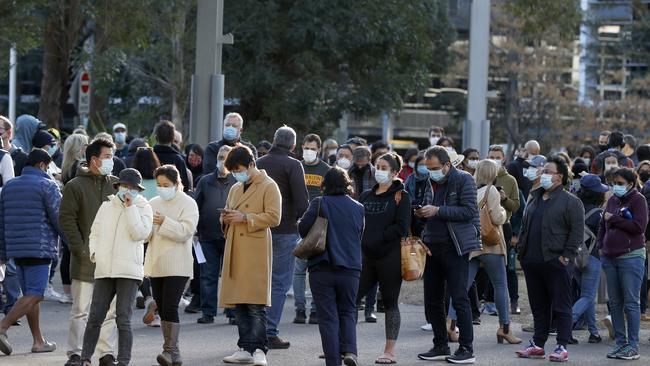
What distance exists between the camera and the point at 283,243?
43.7 ft

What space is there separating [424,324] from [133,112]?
83.9ft

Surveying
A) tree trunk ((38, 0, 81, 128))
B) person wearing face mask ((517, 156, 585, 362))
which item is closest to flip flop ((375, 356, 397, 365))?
person wearing face mask ((517, 156, 585, 362))

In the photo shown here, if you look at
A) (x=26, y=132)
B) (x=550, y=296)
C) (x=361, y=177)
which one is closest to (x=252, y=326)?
(x=550, y=296)

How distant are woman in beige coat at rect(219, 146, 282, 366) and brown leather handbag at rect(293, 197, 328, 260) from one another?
0.48 m

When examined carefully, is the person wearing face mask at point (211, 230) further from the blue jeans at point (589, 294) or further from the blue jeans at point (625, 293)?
the blue jeans at point (625, 293)

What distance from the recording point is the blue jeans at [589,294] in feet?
47.5

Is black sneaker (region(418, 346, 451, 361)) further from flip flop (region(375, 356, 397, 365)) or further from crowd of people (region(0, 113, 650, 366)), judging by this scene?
flip flop (region(375, 356, 397, 365))

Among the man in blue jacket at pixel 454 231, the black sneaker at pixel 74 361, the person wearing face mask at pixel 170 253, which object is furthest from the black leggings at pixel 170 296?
the man in blue jacket at pixel 454 231

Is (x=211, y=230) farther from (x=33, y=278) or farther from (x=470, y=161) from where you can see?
(x=470, y=161)

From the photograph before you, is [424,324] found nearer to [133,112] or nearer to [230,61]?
[230,61]

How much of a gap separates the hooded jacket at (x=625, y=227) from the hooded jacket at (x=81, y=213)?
15.7ft

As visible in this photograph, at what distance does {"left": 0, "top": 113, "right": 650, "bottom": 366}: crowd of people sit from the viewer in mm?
11586

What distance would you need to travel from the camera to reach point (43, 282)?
495 inches

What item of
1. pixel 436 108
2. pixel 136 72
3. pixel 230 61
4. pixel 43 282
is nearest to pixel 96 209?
pixel 43 282
